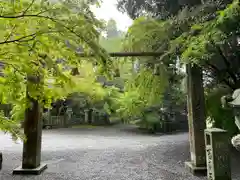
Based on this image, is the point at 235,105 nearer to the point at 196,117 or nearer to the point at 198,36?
the point at 198,36

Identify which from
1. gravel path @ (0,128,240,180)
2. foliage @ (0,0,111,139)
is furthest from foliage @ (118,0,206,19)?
foliage @ (0,0,111,139)

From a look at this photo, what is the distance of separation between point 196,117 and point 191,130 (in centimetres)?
24

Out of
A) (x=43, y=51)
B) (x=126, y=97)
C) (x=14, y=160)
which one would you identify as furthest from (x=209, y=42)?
(x=126, y=97)

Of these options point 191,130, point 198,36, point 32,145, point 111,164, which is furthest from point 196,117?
point 32,145

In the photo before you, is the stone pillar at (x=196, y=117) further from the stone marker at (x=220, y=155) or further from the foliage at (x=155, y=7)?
the foliage at (x=155, y=7)

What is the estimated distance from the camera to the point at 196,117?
11.1 ft

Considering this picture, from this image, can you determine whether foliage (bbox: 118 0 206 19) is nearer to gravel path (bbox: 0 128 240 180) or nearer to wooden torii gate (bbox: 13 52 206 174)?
wooden torii gate (bbox: 13 52 206 174)

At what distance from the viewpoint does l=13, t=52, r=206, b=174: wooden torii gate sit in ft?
10.7

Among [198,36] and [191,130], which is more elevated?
[198,36]

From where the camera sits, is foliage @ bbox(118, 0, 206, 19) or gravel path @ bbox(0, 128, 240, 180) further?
foliage @ bbox(118, 0, 206, 19)

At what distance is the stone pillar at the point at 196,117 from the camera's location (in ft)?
10.7

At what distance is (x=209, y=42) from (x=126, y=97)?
17.3 feet

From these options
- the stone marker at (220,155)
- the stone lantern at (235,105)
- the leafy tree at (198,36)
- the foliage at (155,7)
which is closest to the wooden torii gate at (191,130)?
the leafy tree at (198,36)

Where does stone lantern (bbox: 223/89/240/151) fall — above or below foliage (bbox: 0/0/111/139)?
below
